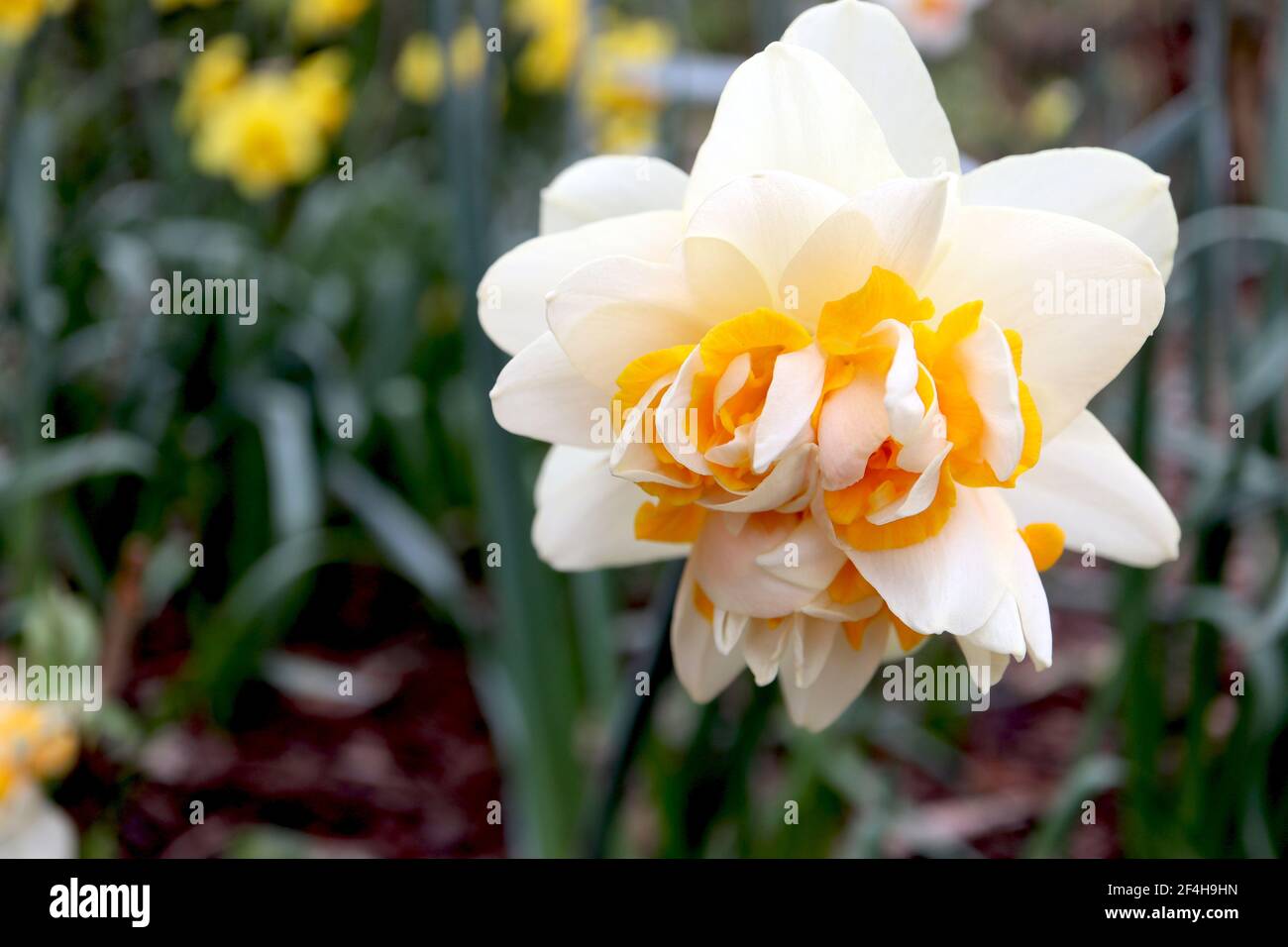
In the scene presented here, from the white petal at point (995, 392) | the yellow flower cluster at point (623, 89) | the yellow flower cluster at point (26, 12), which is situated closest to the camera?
the white petal at point (995, 392)

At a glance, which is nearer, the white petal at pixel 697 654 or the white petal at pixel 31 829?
the white petal at pixel 697 654

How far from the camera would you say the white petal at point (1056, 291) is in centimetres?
41

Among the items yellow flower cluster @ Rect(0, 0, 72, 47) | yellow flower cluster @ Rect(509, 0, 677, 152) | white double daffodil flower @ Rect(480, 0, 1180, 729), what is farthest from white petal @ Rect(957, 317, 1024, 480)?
yellow flower cluster @ Rect(0, 0, 72, 47)

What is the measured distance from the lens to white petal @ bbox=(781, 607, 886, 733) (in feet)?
1.51

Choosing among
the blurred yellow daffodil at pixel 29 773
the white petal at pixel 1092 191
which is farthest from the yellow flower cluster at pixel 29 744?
the white petal at pixel 1092 191

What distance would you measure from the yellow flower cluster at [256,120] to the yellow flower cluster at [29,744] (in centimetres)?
166

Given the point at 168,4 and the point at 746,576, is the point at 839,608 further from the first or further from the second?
the point at 168,4

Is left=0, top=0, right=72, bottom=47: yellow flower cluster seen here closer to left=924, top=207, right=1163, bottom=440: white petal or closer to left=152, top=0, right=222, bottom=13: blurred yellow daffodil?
left=152, top=0, right=222, bottom=13: blurred yellow daffodil

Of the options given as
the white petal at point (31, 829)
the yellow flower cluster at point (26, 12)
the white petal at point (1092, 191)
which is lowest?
the white petal at point (31, 829)

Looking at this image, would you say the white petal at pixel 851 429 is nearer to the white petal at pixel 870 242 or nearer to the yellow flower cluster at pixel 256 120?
the white petal at pixel 870 242

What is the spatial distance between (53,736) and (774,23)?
37.9 inches

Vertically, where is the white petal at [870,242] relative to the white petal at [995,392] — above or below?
above

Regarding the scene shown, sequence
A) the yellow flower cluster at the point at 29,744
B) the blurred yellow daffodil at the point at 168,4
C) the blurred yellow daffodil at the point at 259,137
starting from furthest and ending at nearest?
1. the blurred yellow daffodil at the point at 168,4
2. the blurred yellow daffodil at the point at 259,137
3. the yellow flower cluster at the point at 29,744

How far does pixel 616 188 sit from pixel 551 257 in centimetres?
5
